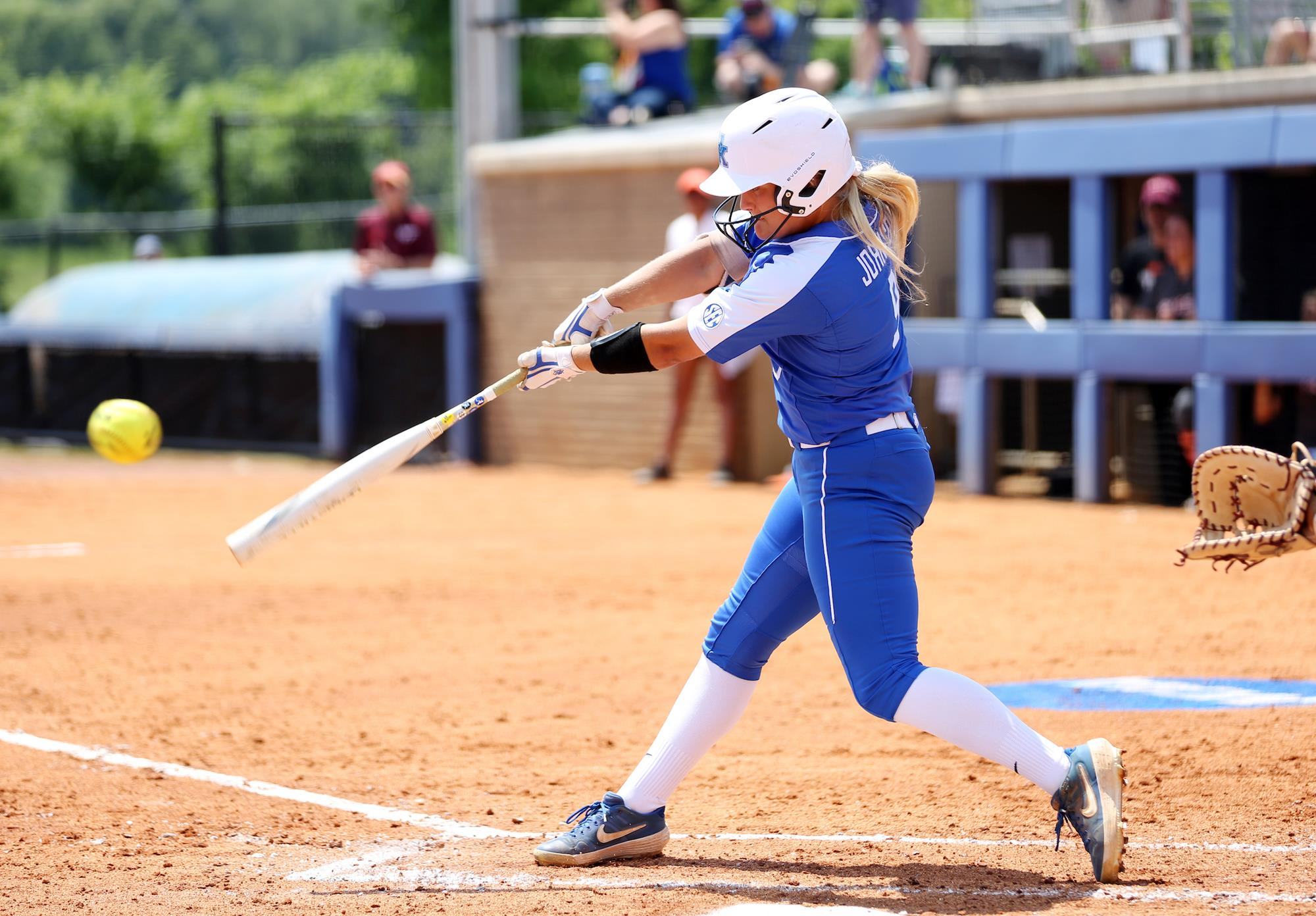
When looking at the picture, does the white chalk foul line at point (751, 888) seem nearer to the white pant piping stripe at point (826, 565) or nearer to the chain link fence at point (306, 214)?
the white pant piping stripe at point (826, 565)

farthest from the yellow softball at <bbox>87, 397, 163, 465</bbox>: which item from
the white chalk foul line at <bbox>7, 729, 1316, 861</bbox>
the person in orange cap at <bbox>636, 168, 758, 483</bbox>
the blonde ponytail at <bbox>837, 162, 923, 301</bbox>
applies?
the person in orange cap at <bbox>636, 168, 758, 483</bbox>

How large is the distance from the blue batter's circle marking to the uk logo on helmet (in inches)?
100

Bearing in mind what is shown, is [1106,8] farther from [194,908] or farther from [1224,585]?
[194,908]

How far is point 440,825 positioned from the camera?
179 inches

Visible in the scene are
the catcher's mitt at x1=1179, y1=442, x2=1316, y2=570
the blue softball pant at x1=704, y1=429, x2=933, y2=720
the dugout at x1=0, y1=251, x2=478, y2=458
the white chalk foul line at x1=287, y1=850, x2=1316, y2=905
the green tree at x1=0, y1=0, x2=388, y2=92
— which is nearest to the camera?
the white chalk foul line at x1=287, y1=850, x2=1316, y2=905

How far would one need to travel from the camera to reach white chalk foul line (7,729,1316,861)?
4.17 metres

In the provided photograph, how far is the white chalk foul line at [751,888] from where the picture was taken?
3.67 meters

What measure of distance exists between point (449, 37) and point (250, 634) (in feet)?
103

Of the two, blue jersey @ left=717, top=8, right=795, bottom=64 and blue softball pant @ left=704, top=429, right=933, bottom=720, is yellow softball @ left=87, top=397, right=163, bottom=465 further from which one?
blue jersey @ left=717, top=8, right=795, bottom=64

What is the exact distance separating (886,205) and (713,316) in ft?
1.94

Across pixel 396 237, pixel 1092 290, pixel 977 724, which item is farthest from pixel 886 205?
pixel 396 237

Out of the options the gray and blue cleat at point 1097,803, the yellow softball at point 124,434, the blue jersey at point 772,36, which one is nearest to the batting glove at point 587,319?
the gray and blue cleat at point 1097,803

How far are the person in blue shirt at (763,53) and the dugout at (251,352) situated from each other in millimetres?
3011

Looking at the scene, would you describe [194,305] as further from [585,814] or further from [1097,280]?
[585,814]
